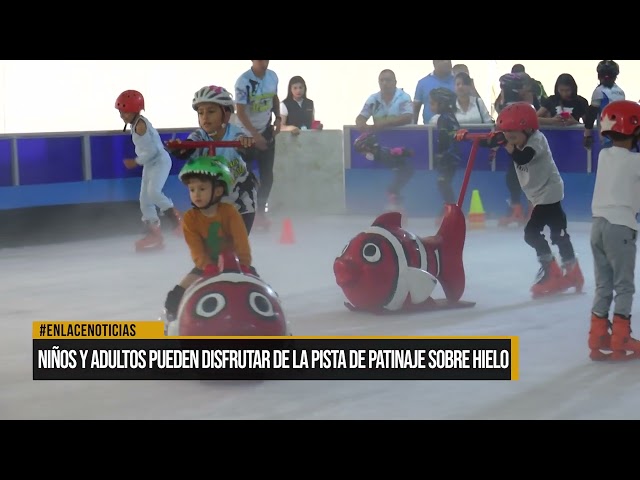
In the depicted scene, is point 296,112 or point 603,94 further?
point 296,112

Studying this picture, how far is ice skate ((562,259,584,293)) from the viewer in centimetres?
802

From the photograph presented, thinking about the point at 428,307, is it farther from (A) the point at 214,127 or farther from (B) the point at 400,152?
(B) the point at 400,152

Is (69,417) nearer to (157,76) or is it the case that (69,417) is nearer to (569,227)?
(569,227)

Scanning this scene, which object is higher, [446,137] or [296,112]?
[296,112]

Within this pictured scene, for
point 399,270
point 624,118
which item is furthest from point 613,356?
point 399,270

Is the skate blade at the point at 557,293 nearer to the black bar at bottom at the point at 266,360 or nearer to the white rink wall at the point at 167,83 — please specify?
the black bar at bottom at the point at 266,360

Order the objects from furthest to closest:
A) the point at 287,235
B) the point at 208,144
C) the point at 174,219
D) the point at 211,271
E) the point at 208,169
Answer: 1. the point at 174,219
2. the point at 287,235
3. the point at 208,144
4. the point at 208,169
5. the point at 211,271

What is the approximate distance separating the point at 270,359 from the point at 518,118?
9.29 feet

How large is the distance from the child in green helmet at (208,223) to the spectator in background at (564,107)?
261 inches

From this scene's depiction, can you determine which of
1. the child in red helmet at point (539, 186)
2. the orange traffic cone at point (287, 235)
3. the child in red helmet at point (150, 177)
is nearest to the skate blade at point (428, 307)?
the child in red helmet at point (539, 186)

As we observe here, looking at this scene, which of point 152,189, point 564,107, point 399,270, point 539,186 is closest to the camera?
point 399,270

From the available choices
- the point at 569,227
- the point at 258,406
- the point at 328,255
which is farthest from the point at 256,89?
the point at 258,406

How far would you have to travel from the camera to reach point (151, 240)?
→ 10586 mm

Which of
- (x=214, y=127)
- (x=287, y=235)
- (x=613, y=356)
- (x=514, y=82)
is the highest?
(x=514, y=82)
